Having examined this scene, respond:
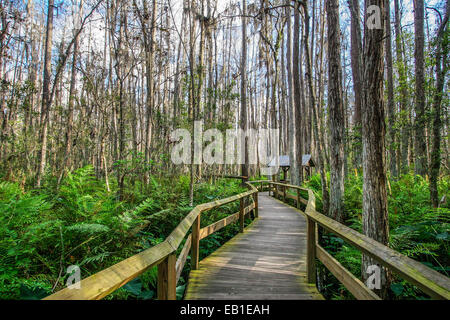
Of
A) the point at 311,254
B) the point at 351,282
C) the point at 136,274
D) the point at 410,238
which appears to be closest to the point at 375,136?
the point at 311,254

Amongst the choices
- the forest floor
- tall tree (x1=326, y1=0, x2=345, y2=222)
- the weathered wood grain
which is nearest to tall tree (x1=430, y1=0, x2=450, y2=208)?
the forest floor

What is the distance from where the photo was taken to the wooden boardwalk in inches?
115

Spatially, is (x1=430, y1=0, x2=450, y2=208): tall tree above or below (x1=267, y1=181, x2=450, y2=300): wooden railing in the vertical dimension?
above

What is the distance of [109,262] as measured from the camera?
11.1ft

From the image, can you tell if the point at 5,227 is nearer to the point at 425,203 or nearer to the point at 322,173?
the point at 322,173

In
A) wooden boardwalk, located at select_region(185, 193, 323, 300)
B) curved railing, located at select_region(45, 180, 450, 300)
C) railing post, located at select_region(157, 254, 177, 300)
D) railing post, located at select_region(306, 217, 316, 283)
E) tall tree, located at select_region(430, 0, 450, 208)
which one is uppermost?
tall tree, located at select_region(430, 0, 450, 208)

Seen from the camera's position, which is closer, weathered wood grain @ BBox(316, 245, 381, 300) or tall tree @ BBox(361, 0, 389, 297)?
weathered wood grain @ BBox(316, 245, 381, 300)

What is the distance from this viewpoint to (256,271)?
11.9ft

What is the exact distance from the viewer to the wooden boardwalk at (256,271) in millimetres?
2928

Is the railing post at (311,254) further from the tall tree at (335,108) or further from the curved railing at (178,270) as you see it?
the tall tree at (335,108)

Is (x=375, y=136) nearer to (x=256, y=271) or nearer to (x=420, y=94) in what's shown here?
(x=256, y=271)

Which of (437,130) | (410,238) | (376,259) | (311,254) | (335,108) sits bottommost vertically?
(410,238)

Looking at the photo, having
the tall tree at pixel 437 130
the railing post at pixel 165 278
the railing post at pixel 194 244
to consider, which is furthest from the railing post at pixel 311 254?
the tall tree at pixel 437 130

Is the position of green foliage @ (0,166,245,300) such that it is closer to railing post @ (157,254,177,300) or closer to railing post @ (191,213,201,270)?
railing post @ (191,213,201,270)
